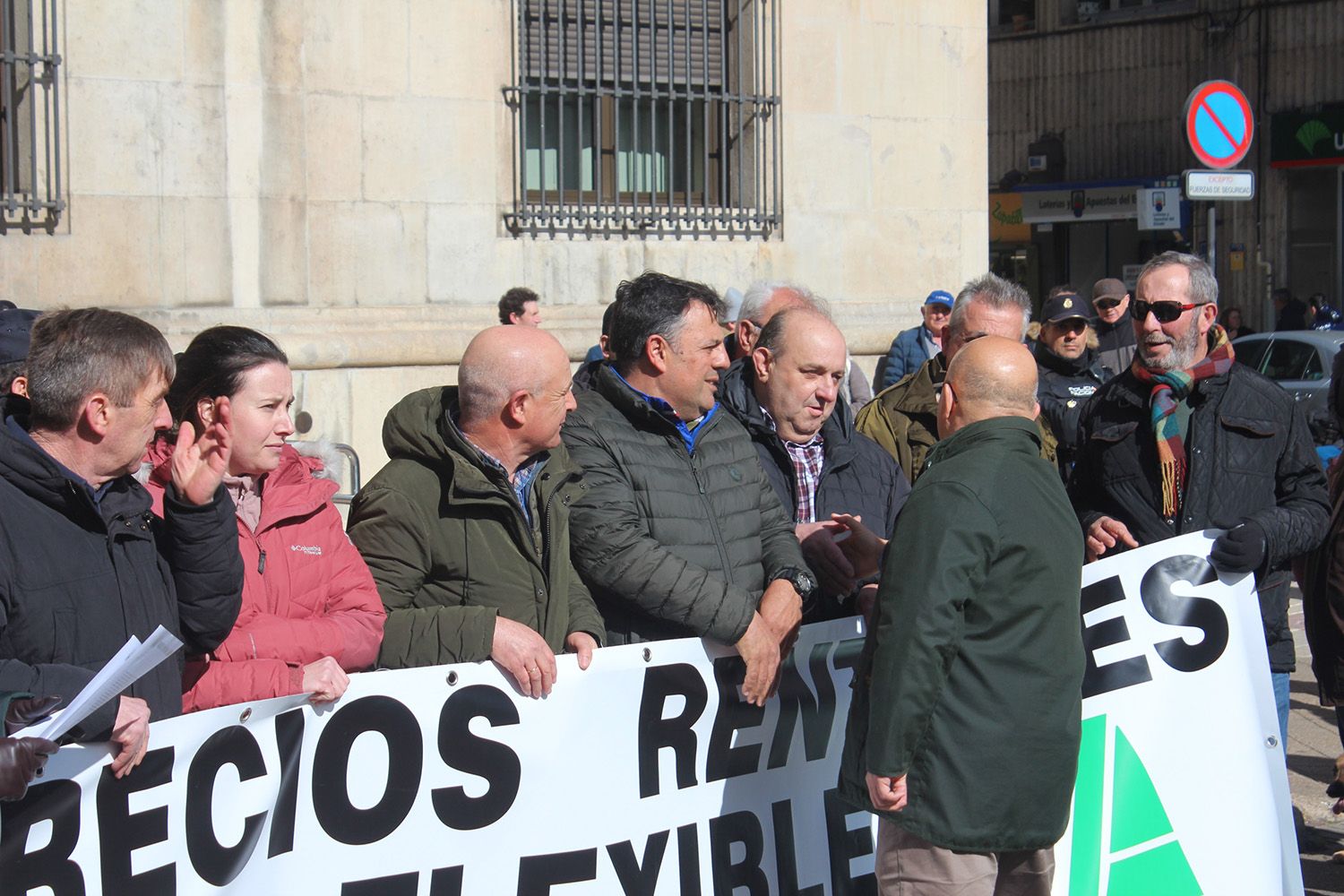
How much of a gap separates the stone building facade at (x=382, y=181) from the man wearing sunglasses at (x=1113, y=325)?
136 centimetres

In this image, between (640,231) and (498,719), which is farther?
(640,231)

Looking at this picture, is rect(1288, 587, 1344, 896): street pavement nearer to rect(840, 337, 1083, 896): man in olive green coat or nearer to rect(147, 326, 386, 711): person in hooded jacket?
rect(840, 337, 1083, 896): man in olive green coat

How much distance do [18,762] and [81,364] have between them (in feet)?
2.64

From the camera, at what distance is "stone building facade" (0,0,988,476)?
804 centimetres

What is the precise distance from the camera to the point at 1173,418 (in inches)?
184

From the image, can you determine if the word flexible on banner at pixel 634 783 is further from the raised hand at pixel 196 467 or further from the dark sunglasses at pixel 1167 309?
the dark sunglasses at pixel 1167 309

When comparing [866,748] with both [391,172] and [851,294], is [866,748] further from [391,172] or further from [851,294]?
[851,294]

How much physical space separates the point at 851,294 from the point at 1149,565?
18.9ft

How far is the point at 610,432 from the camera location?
4.29m

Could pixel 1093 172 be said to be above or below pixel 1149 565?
above

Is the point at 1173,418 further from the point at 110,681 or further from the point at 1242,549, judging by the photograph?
the point at 110,681

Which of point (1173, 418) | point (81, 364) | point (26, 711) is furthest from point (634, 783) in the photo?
point (1173, 418)

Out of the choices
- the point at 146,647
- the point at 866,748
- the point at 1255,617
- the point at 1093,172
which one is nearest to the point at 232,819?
the point at 146,647

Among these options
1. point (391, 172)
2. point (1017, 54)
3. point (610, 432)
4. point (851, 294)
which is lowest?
point (610, 432)
